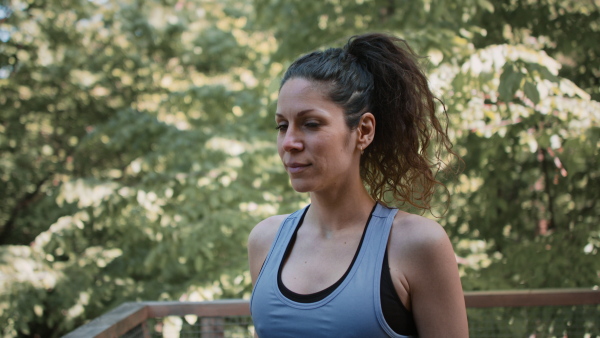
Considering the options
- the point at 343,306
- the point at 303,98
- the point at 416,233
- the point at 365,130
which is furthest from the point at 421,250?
the point at 303,98

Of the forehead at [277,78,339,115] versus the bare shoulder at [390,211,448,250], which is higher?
the forehead at [277,78,339,115]

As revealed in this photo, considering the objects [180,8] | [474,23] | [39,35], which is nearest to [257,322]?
[474,23]

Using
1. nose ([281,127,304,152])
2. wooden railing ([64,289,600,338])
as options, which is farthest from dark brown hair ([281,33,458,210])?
wooden railing ([64,289,600,338])

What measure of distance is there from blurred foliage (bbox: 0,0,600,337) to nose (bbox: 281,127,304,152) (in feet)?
2.59

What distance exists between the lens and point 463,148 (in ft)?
10.2

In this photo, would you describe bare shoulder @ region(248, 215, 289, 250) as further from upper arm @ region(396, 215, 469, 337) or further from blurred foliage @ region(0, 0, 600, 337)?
blurred foliage @ region(0, 0, 600, 337)

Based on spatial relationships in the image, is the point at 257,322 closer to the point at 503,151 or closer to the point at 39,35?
the point at 503,151

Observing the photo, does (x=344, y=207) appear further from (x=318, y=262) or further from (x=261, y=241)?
(x=261, y=241)

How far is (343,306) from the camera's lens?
43.0 inches

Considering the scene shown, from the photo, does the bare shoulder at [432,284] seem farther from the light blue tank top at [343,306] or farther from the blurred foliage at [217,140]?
the blurred foliage at [217,140]

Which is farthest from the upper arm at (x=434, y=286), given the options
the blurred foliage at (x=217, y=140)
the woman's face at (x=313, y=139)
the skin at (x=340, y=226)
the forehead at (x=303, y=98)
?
the blurred foliage at (x=217, y=140)

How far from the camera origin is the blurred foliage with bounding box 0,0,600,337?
8.21 feet

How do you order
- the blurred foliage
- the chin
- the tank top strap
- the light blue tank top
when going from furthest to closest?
1. the blurred foliage
2. the tank top strap
3. the chin
4. the light blue tank top

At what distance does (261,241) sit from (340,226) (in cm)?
27
